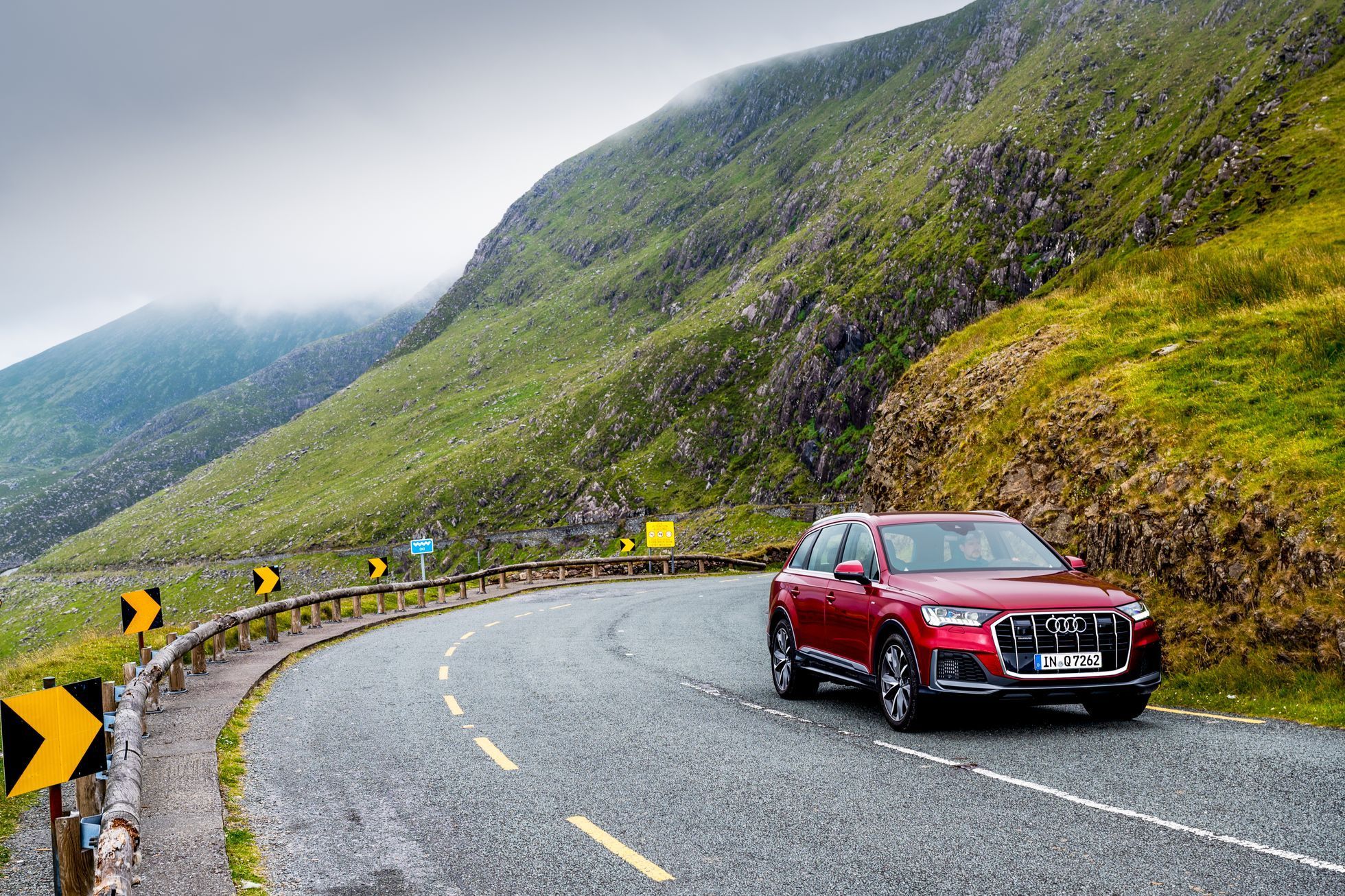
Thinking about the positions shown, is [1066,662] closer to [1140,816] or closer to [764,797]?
[1140,816]

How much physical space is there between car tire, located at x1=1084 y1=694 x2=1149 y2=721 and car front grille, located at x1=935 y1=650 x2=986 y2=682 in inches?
56.2

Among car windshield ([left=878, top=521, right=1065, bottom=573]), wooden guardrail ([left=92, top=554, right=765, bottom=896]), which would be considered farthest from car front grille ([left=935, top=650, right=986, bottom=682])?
wooden guardrail ([left=92, top=554, right=765, bottom=896])

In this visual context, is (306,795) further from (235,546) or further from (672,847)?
(235,546)

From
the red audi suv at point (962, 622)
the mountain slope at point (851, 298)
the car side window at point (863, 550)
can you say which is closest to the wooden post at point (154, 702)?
the red audi suv at point (962, 622)

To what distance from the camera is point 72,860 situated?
5047 mm

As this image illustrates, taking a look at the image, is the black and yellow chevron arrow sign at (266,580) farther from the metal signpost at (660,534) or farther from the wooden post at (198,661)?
the metal signpost at (660,534)

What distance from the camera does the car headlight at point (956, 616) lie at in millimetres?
8539

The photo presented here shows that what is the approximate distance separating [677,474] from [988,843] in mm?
129837

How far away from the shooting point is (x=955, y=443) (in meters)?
22.0

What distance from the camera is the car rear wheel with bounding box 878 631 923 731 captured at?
888 centimetres

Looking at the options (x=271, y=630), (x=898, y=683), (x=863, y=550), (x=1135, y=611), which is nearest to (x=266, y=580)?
(x=271, y=630)

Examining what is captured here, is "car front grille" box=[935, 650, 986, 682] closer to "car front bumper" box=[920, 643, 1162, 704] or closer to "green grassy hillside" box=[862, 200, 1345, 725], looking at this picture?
"car front bumper" box=[920, 643, 1162, 704]

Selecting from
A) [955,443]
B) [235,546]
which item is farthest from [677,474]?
[955,443]

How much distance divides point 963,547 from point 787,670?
8.97 feet
